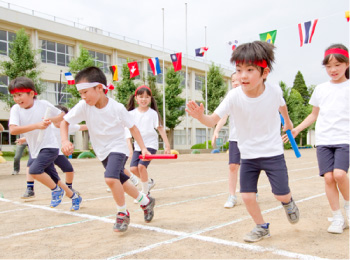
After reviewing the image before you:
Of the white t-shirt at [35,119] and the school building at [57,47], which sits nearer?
the white t-shirt at [35,119]

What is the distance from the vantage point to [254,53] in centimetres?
315

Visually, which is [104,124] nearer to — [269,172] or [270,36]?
[269,172]

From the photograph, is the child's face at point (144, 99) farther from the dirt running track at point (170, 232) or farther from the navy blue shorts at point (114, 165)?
the navy blue shorts at point (114, 165)

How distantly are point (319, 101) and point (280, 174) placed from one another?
43.6 inches

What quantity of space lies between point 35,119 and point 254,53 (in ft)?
12.1

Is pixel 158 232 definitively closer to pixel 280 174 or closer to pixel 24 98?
pixel 280 174

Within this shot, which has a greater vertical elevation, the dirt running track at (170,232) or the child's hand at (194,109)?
the child's hand at (194,109)

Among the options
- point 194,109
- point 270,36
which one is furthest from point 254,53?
point 270,36

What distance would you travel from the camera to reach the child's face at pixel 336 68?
3.70 m

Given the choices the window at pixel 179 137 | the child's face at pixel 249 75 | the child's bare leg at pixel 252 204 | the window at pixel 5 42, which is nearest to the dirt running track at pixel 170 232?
the child's bare leg at pixel 252 204

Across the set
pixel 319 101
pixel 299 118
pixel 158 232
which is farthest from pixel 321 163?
pixel 299 118

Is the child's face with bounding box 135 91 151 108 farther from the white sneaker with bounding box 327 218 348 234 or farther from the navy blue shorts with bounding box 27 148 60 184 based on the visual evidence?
the white sneaker with bounding box 327 218 348 234

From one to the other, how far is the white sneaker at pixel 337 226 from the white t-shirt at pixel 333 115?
2.59 feet

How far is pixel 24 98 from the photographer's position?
17.3ft
